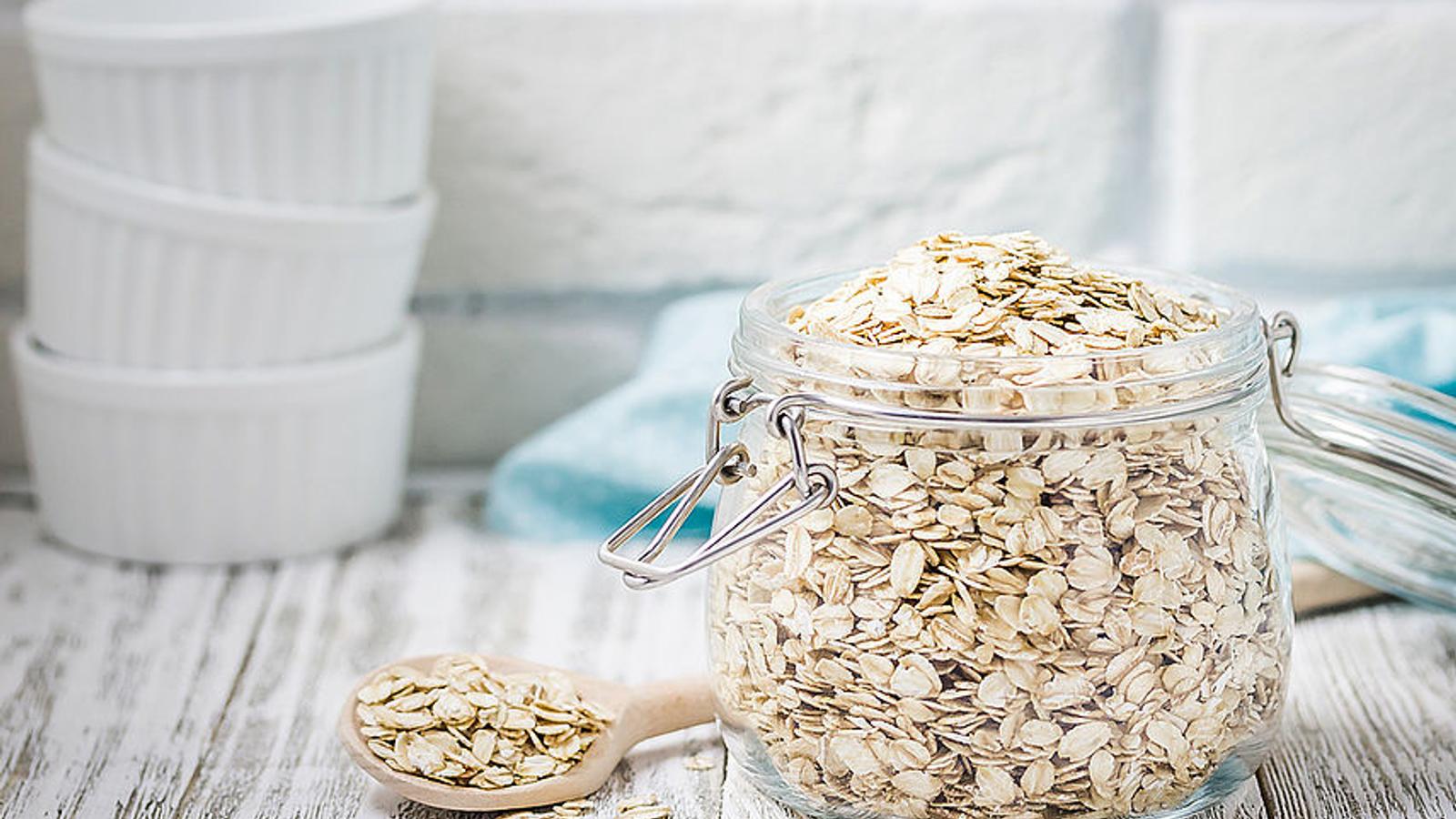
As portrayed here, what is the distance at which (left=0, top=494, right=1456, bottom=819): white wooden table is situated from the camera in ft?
2.25

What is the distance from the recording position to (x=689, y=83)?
111cm

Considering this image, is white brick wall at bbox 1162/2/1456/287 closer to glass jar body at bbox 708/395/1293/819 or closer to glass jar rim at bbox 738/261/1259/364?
glass jar rim at bbox 738/261/1259/364

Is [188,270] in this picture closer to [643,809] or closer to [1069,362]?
[643,809]

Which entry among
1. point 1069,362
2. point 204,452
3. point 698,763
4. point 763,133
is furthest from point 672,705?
point 763,133

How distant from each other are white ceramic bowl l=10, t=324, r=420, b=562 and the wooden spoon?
280mm

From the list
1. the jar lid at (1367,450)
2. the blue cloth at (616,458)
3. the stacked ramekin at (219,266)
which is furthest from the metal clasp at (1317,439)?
the stacked ramekin at (219,266)

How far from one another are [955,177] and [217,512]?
0.53 meters

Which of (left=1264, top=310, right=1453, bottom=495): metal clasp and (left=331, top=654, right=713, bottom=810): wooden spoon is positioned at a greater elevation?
(left=1264, top=310, right=1453, bottom=495): metal clasp

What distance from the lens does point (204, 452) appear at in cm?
97

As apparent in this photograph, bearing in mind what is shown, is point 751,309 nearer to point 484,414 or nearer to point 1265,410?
point 1265,410

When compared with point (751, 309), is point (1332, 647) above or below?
below

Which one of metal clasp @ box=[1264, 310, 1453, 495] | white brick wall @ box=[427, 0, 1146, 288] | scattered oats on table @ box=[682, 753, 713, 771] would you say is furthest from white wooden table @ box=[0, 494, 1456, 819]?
white brick wall @ box=[427, 0, 1146, 288]

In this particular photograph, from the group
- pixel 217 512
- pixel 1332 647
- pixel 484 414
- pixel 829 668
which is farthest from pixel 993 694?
pixel 484 414

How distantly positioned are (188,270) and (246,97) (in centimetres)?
Answer: 11
